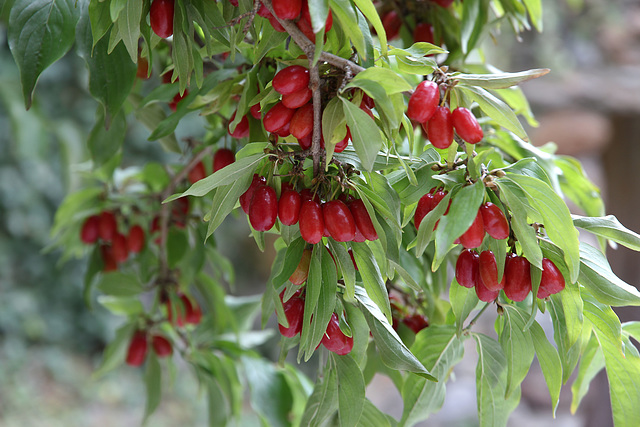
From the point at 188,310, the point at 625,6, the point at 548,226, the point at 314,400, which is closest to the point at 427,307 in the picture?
the point at 314,400

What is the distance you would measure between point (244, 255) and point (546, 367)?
3.34m

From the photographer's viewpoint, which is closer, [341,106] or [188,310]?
[341,106]

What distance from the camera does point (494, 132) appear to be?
73 cm

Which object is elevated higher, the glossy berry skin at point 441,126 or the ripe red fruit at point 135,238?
the glossy berry skin at point 441,126

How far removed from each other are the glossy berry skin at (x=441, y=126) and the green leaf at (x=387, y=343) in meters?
0.16

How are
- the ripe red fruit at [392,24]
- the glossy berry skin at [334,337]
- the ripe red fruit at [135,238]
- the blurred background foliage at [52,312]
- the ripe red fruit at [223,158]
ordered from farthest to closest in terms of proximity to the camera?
1. the blurred background foliage at [52,312]
2. the ripe red fruit at [135,238]
3. the ripe red fruit at [392,24]
4. the ripe red fruit at [223,158]
5. the glossy berry skin at [334,337]

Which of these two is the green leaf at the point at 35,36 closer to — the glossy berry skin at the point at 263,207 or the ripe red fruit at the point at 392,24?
the glossy berry skin at the point at 263,207

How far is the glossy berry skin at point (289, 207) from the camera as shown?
0.48 metres

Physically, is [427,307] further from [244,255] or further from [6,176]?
[244,255]

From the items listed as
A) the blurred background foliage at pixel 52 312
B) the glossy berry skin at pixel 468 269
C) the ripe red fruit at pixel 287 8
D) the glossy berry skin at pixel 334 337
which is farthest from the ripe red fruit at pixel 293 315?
the blurred background foliage at pixel 52 312

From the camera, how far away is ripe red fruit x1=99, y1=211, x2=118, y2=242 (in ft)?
3.16

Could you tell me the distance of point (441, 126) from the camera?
0.48 meters

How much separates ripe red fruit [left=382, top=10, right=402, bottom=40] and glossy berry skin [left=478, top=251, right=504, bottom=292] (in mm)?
442

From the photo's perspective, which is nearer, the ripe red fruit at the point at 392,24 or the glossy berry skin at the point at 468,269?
the glossy berry skin at the point at 468,269
